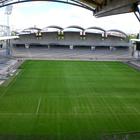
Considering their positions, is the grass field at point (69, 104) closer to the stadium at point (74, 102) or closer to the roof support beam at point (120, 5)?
the stadium at point (74, 102)

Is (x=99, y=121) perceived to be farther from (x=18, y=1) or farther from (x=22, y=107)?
(x=18, y=1)

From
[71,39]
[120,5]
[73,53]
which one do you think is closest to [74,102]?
[120,5]

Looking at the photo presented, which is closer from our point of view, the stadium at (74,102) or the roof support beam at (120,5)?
the roof support beam at (120,5)

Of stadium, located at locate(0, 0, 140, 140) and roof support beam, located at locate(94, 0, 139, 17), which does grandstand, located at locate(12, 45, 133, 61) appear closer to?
stadium, located at locate(0, 0, 140, 140)

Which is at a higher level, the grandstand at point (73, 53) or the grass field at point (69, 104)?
the grandstand at point (73, 53)

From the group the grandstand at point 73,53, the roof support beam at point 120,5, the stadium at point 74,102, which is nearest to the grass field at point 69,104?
the stadium at point 74,102

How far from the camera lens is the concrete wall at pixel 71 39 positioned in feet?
181

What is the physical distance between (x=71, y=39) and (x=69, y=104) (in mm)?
39173

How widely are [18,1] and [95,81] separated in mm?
15820

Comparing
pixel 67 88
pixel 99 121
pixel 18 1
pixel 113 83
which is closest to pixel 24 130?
pixel 99 121

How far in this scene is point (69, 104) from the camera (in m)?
18.2

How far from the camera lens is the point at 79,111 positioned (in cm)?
1673

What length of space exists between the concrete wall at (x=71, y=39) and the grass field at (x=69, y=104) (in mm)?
27426

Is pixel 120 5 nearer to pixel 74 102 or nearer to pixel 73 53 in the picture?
pixel 74 102
